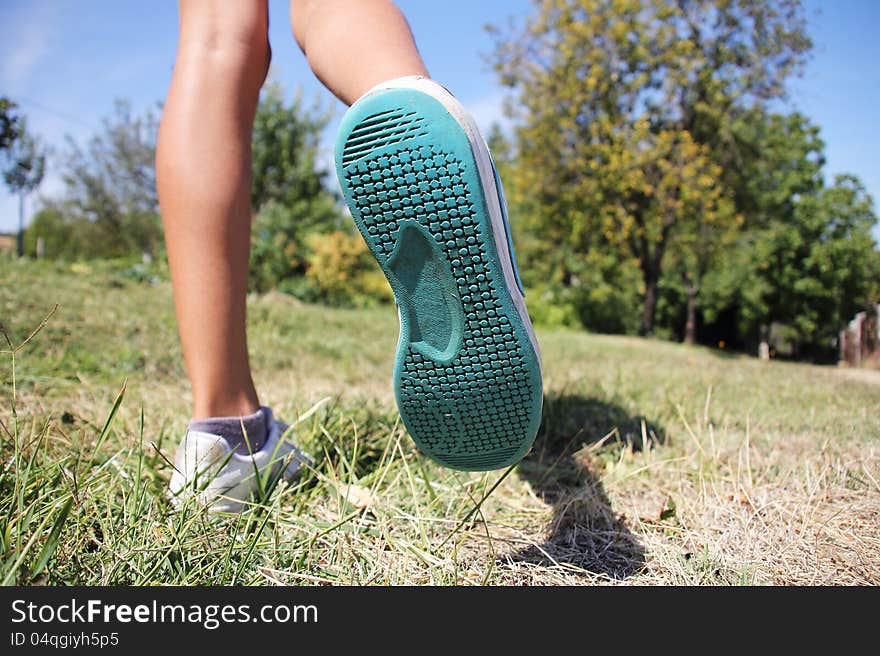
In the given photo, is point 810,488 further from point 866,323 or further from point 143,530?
point 866,323

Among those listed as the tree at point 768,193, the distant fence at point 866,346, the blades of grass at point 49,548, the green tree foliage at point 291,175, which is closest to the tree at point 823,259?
the tree at point 768,193

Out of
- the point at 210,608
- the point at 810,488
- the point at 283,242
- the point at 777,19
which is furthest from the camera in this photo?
the point at 283,242

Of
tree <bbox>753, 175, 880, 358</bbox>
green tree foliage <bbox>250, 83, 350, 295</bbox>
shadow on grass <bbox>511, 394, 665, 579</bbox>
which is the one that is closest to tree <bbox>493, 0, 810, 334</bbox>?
tree <bbox>753, 175, 880, 358</bbox>

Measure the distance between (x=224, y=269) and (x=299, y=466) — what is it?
38 centimetres

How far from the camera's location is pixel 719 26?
11.8 m

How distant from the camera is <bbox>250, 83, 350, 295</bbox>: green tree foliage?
597 inches

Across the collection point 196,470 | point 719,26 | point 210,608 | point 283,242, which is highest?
point 719,26

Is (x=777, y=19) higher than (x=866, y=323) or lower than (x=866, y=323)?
higher

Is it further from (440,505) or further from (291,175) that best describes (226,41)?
(291,175)

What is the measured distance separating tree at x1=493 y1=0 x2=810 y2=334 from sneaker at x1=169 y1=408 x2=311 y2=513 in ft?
36.7

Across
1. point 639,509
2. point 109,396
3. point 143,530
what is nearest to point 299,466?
point 143,530

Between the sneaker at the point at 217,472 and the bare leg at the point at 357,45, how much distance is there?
1.94 feet

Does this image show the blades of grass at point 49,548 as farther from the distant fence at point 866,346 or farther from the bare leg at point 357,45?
the distant fence at point 866,346

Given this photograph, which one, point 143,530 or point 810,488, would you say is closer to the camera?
point 143,530
